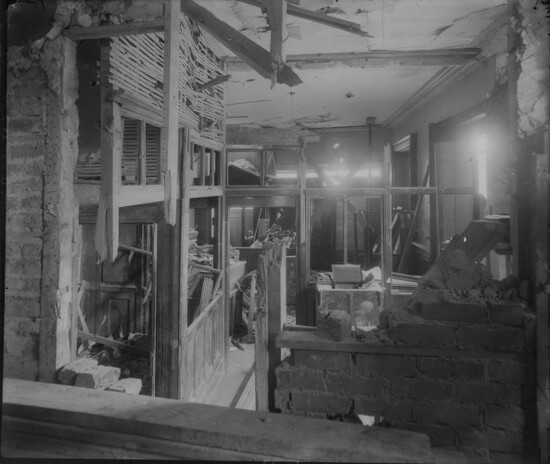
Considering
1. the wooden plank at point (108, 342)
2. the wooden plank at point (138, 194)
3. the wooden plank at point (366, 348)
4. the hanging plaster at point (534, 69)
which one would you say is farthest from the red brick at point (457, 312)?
the wooden plank at point (108, 342)

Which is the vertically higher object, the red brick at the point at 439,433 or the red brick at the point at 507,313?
the red brick at the point at 507,313

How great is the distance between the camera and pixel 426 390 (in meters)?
1.85

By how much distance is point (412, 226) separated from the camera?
636cm

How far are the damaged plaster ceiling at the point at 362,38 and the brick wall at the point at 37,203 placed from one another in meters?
1.59

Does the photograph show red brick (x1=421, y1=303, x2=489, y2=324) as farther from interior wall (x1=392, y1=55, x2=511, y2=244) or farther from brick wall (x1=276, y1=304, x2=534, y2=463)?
interior wall (x1=392, y1=55, x2=511, y2=244)

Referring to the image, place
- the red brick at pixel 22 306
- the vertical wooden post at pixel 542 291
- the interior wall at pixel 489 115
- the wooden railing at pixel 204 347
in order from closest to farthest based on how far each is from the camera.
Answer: the vertical wooden post at pixel 542 291, the red brick at pixel 22 306, the interior wall at pixel 489 115, the wooden railing at pixel 204 347

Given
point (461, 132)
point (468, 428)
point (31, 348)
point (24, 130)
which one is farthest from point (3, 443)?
point (461, 132)

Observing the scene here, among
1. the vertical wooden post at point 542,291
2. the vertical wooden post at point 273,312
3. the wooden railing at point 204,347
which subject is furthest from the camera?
the wooden railing at point 204,347

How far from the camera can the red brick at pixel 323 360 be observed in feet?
6.31

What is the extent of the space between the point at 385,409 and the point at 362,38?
370cm

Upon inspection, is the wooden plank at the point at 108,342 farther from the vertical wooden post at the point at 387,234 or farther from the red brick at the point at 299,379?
the red brick at the point at 299,379

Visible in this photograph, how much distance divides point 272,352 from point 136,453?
2.69 feet

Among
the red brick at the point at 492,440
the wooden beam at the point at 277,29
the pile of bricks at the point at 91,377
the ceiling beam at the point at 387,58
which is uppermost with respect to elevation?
the ceiling beam at the point at 387,58

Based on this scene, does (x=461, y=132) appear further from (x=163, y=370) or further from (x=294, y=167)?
(x=294, y=167)
